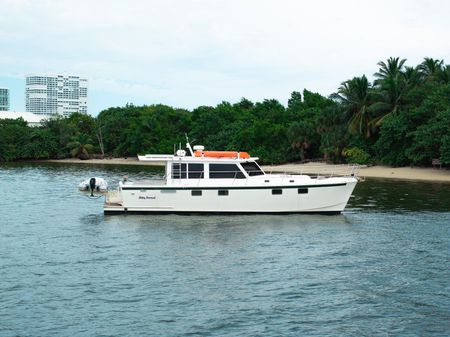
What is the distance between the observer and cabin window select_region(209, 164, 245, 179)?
1068 inches

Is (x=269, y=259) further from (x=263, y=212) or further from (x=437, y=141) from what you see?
(x=437, y=141)

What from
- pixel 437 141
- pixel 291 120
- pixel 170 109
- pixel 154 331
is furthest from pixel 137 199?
pixel 170 109

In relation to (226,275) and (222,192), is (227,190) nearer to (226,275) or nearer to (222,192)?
(222,192)

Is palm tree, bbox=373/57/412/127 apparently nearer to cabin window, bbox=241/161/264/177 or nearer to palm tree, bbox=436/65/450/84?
palm tree, bbox=436/65/450/84

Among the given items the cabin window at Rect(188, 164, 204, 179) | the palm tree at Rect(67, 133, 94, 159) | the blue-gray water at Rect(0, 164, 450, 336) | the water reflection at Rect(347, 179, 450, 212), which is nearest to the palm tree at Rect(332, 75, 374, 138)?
the water reflection at Rect(347, 179, 450, 212)

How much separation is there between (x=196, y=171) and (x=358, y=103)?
3977 cm

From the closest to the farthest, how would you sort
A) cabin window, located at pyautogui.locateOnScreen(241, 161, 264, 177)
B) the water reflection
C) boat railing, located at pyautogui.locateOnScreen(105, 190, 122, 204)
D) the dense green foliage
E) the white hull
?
the white hull < cabin window, located at pyautogui.locateOnScreen(241, 161, 264, 177) < boat railing, located at pyautogui.locateOnScreen(105, 190, 122, 204) < the water reflection < the dense green foliage

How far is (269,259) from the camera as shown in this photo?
1903 cm

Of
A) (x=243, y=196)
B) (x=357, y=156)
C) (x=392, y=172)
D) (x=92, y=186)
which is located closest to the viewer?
(x=243, y=196)

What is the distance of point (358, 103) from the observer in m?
63.1

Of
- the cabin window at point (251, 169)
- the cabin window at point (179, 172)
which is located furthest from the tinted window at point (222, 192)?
the cabin window at point (179, 172)

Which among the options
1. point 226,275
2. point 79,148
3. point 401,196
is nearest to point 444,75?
point 401,196

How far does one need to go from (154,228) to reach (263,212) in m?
5.46

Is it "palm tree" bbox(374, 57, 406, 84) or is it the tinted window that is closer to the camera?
the tinted window
